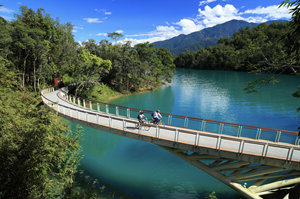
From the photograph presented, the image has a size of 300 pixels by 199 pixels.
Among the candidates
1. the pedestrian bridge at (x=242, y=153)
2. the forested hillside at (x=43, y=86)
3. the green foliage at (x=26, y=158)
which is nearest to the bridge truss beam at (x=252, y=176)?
the pedestrian bridge at (x=242, y=153)

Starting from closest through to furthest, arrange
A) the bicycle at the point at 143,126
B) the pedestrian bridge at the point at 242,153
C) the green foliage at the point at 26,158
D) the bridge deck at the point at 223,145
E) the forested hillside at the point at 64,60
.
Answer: the green foliage at the point at 26,158 < the bridge deck at the point at 223,145 < the pedestrian bridge at the point at 242,153 < the bicycle at the point at 143,126 < the forested hillside at the point at 64,60

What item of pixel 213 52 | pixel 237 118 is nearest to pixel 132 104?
pixel 237 118

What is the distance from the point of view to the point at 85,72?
28359 millimetres

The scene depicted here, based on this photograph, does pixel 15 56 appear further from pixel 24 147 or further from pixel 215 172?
pixel 215 172

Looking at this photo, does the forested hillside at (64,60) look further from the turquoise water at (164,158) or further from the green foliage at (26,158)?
the green foliage at (26,158)

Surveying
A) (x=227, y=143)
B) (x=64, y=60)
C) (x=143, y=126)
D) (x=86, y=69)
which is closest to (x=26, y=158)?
(x=143, y=126)

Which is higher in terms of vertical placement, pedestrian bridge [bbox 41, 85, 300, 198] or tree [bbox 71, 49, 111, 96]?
tree [bbox 71, 49, 111, 96]

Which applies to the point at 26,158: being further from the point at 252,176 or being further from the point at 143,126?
the point at 252,176

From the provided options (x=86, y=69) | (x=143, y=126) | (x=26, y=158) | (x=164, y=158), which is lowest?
(x=164, y=158)

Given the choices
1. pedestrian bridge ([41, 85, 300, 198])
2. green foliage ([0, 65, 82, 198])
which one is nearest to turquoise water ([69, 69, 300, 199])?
pedestrian bridge ([41, 85, 300, 198])

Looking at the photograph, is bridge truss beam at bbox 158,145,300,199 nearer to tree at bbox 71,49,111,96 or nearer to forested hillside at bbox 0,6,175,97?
tree at bbox 71,49,111,96

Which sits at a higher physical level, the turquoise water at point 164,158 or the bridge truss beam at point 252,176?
the bridge truss beam at point 252,176

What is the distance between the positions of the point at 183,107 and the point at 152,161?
15.8 m

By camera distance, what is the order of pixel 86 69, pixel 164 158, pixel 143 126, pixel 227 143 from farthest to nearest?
pixel 86 69
pixel 164 158
pixel 143 126
pixel 227 143
